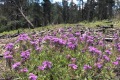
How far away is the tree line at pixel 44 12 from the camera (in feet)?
104

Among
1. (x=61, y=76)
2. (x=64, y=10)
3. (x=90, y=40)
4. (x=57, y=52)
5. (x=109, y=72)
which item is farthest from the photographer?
(x=64, y=10)

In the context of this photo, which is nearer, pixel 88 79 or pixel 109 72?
pixel 88 79

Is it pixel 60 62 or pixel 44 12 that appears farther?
pixel 44 12

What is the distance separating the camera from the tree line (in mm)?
31703

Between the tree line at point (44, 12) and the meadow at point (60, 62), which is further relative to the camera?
the tree line at point (44, 12)

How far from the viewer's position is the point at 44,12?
2394 inches

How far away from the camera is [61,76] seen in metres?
5.13

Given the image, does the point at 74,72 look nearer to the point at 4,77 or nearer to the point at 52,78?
the point at 52,78

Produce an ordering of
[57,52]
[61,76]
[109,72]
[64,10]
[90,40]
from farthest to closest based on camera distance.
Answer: [64,10] < [90,40] < [57,52] < [109,72] < [61,76]

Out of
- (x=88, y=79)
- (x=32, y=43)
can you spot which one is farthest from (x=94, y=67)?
(x=32, y=43)

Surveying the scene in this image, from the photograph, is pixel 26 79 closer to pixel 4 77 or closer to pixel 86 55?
pixel 4 77

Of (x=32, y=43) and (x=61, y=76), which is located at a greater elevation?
(x=32, y=43)

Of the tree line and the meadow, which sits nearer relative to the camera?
the meadow

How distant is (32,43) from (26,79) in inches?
55.8
